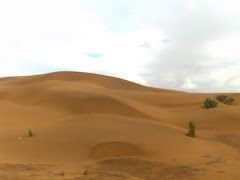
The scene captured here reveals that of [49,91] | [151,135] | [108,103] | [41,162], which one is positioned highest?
[49,91]

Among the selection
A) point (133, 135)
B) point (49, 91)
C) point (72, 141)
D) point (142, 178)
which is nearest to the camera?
point (142, 178)

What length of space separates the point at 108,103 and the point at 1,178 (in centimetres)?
1602

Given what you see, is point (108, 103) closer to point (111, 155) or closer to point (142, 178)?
point (111, 155)

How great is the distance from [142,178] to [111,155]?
134 inches

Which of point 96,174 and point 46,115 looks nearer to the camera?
point 96,174

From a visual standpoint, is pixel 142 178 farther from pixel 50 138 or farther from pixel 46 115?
pixel 46 115

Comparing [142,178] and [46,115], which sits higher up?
[46,115]

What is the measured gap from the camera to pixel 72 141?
11430mm

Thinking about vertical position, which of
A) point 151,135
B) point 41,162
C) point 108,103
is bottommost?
point 41,162


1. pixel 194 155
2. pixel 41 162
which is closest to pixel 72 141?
pixel 41 162

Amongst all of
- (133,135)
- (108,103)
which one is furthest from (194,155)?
(108,103)

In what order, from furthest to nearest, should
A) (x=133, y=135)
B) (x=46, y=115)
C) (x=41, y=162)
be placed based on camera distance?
1. (x=46, y=115)
2. (x=133, y=135)
3. (x=41, y=162)

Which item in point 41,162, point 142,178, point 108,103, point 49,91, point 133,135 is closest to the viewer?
point 142,178

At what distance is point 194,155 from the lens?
10.0 metres
